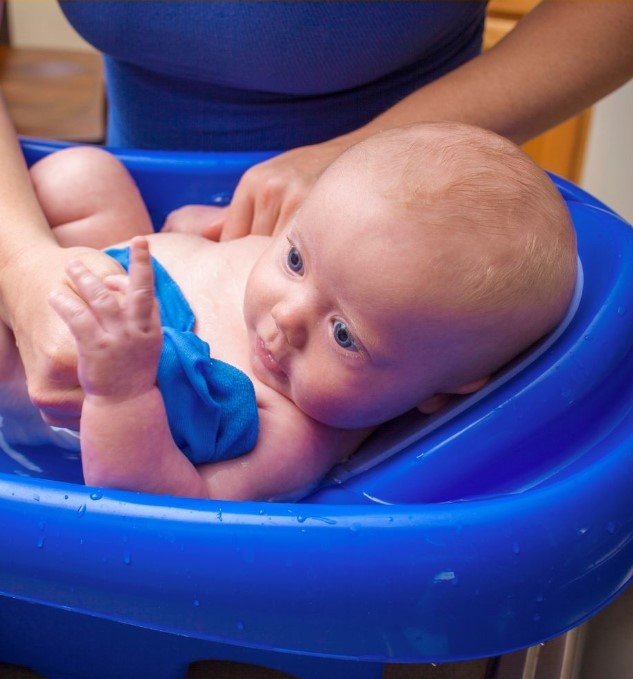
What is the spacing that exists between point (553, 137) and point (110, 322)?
74.4 inches

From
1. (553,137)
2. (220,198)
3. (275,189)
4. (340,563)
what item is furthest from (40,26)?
(340,563)

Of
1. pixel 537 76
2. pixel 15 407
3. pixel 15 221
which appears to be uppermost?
pixel 537 76

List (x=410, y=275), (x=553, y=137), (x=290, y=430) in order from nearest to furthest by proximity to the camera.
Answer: (x=410, y=275)
(x=290, y=430)
(x=553, y=137)

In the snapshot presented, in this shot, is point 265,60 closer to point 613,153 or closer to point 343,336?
point 343,336

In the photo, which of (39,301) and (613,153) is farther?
(613,153)

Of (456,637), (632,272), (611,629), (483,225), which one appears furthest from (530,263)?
(611,629)

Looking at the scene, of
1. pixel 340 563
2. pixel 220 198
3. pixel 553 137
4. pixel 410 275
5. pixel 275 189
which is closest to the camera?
pixel 340 563

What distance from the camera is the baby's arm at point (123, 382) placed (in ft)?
1.97

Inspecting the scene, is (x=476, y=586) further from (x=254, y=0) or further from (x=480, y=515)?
(x=254, y=0)

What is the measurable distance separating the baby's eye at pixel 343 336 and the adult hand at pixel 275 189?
0.63 ft

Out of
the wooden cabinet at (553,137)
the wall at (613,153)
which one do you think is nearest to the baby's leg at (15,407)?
the wall at (613,153)

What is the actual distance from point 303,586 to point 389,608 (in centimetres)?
5

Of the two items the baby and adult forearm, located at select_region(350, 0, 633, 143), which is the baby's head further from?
adult forearm, located at select_region(350, 0, 633, 143)

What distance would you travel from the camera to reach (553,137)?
2.29 metres
